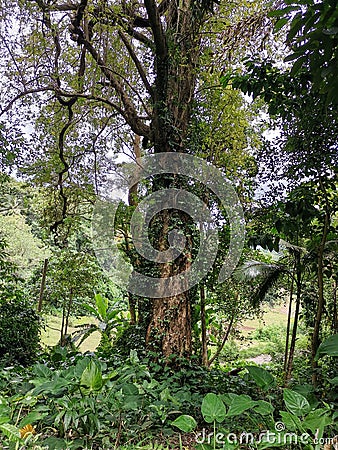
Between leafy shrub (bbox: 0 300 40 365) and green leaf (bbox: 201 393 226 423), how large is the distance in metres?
3.46

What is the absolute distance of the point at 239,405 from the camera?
896mm

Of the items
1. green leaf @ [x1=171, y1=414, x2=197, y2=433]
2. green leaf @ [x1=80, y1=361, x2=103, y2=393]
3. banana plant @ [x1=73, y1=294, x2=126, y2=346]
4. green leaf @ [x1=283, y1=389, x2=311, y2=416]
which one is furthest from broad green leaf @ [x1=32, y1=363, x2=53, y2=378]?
banana plant @ [x1=73, y1=294, x2=126, y2=346]

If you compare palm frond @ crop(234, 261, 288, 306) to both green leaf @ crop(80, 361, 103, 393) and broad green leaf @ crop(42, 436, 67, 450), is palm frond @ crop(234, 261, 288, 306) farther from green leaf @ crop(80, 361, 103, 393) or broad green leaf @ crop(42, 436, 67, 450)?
broad green leaf @ crop(42, 436, 67, 450)

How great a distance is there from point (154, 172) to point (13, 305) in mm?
2297

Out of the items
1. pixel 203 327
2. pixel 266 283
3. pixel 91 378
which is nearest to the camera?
pixel 91 378

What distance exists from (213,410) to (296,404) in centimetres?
20

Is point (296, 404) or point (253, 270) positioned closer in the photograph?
point (296, 404)

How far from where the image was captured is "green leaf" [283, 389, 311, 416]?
88 centimetres

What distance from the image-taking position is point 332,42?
104 cm

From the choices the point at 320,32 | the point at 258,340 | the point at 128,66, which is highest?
the point at 128,66

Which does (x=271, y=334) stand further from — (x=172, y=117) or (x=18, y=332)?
(x=172, y=117)


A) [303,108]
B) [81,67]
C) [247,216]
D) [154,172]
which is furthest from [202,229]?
[81,67]

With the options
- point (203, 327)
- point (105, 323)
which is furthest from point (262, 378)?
point (105, 323)

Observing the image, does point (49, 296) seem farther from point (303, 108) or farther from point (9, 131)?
point (303, 108)
